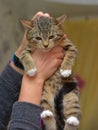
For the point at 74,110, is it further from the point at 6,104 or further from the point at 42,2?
the point at 42,2

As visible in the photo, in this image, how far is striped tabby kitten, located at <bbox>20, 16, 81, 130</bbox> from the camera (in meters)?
1.28

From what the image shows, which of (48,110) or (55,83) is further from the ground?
(55,83)

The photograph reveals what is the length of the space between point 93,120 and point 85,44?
629 mm

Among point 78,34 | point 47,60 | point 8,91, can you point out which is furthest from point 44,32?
point 78,34

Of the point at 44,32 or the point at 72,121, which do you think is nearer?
the point at 72,121

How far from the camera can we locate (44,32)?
136cm

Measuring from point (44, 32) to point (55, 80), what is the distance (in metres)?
0.18

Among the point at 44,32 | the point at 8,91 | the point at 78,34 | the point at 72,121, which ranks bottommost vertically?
the point at 72,121

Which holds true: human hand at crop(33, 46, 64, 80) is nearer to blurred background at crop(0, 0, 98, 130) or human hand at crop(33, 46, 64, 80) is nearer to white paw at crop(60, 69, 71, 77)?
white paw at crop(60, 69, 71, 77)

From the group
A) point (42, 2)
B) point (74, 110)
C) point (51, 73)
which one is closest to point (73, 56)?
point (51, 73)

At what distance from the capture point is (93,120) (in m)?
3.09

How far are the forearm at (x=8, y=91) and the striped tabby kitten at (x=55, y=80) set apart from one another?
0.21ft

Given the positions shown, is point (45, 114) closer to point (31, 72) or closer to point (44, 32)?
point (31, 72)

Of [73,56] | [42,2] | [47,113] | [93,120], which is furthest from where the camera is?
[93,120]
